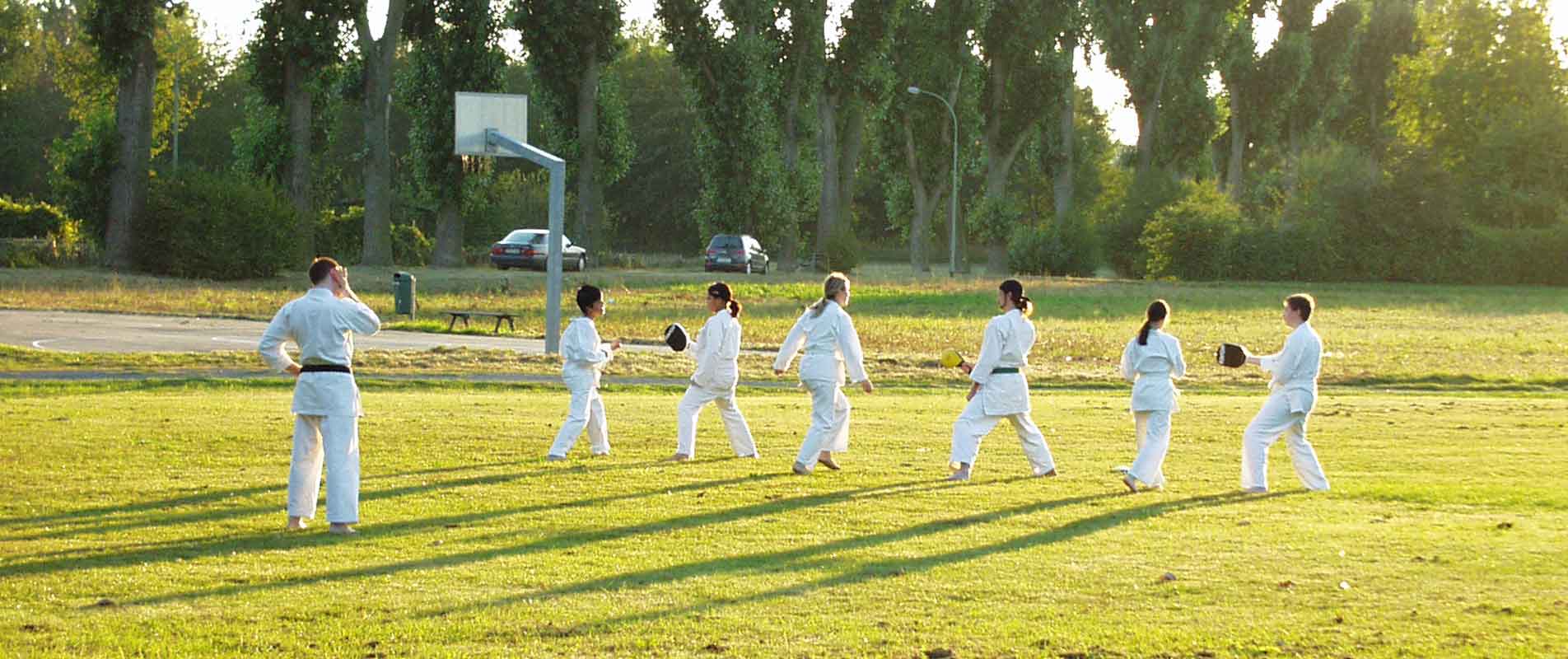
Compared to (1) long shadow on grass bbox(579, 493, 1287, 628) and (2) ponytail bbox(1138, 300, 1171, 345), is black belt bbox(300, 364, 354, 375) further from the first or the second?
(2) ponytail bbox(1138, 300, 1171, 345)

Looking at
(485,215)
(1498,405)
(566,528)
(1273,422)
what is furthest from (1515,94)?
(566,528)

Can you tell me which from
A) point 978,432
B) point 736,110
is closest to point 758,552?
point 978,432

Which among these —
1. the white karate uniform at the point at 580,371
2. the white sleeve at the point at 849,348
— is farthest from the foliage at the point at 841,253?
the white sleeve at the point at 849,348

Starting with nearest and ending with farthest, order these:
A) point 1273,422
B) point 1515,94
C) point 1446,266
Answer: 1. point 1273,422
2. point 1446,266
3. point 1515,94

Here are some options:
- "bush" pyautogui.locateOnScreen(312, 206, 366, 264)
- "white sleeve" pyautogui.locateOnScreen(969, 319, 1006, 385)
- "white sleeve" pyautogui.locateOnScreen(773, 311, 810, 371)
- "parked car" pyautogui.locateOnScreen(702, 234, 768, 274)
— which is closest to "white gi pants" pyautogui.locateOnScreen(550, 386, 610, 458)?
"white sleeve" pyautogui.locateOnScreen(773, 311, 810, 371)

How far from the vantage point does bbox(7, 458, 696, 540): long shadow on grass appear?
10.8 metres

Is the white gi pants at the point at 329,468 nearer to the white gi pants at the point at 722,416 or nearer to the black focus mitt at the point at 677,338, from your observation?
the black focus mitt at the point at 677,338

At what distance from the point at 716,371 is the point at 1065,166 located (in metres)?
59.6

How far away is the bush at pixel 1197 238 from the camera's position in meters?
68.1

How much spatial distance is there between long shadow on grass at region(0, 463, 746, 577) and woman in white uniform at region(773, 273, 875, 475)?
6.65ft

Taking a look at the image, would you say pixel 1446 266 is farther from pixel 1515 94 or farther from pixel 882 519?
pixel 882 519

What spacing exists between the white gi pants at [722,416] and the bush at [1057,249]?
5772 centimetres

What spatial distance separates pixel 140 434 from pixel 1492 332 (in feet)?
111

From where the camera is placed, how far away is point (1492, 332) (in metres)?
40.2
